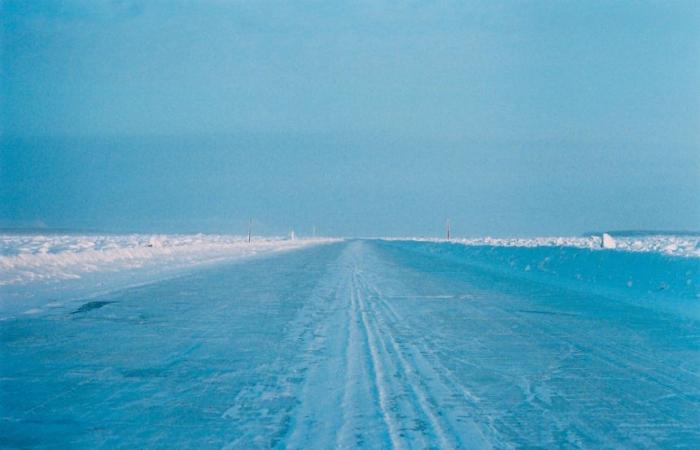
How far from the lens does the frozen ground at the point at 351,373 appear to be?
17.2ft

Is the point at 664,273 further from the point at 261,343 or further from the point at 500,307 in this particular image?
the point at 261,343

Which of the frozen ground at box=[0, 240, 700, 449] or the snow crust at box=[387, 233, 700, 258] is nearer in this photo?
the frozen ground at box=[0, 240, 700, 449]

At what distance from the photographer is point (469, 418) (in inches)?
222

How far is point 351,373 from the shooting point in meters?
7.33

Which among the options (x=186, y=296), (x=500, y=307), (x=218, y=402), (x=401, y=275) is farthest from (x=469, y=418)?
(x=401, y=275)

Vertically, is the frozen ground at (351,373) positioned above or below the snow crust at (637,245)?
below

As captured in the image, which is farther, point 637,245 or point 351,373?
point 637,245

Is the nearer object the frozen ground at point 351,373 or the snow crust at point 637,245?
the frozen ground at point 351,373

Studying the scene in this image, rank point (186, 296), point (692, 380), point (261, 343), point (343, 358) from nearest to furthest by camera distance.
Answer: point (692, 380) → point (343, 358) → point (261, 343) → point (186, 296)

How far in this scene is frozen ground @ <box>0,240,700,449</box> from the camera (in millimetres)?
5250

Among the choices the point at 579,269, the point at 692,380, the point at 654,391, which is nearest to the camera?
the point at 654,391

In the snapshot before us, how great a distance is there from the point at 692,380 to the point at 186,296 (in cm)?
1144

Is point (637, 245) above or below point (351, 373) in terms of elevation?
above

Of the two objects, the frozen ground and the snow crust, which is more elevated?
the snow crust
